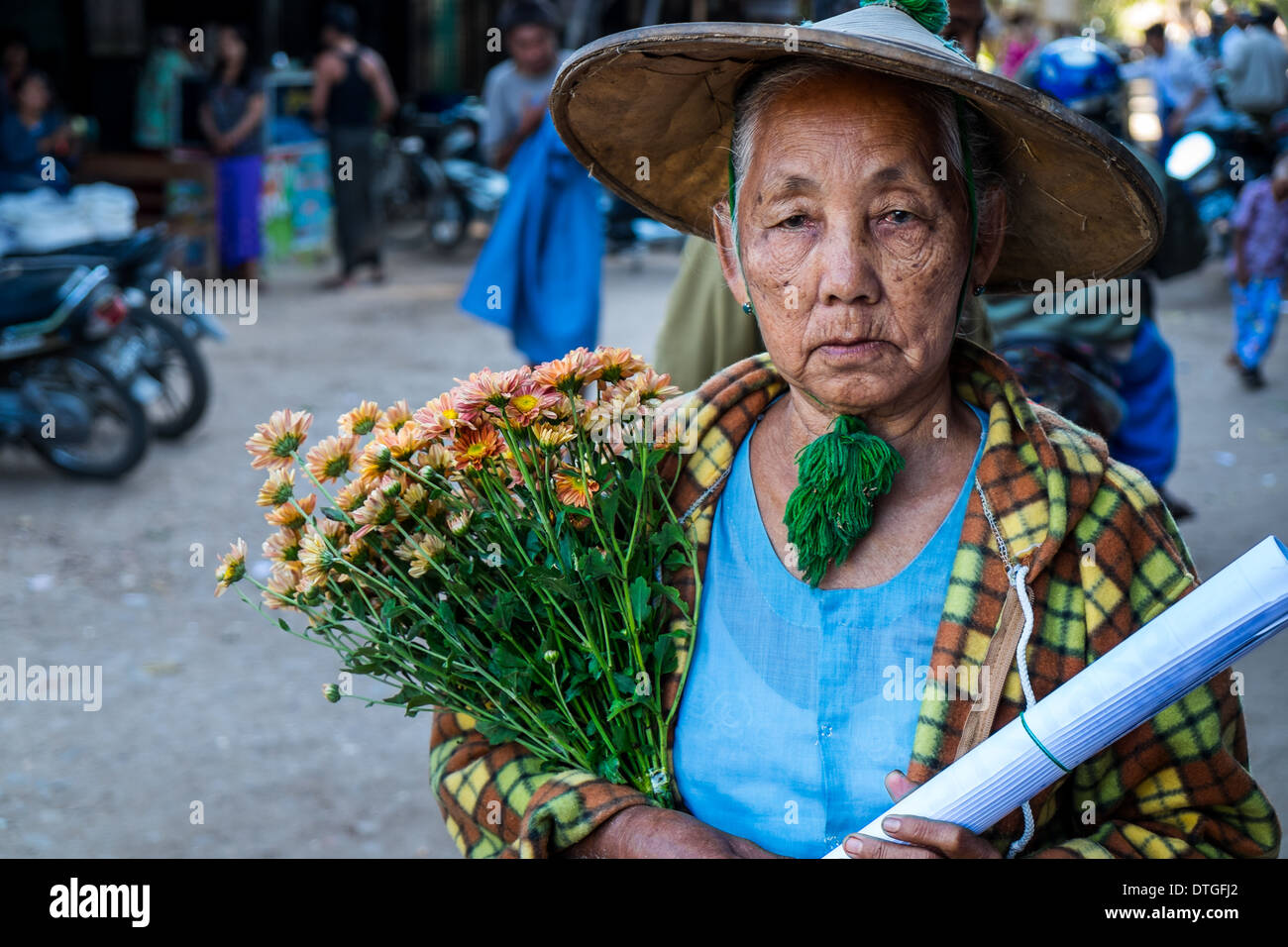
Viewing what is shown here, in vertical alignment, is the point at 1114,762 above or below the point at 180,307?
above

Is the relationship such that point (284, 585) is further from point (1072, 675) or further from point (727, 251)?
point (1072, 675)

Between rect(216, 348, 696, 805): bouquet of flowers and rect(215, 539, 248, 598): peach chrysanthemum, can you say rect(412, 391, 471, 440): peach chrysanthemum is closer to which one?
rect(216, 348, 696, 805): bouquet of flowers

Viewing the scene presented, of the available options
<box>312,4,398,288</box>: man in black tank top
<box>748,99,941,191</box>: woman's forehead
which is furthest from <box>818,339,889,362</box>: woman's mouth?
<box>312,4,398,288</box>: man in black tank top

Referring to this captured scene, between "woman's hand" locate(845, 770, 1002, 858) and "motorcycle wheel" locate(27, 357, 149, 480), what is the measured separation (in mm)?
5766

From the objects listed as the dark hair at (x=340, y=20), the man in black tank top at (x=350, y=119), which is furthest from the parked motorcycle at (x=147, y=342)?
the dark hair at (x=340, y=20)

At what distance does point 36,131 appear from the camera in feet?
32.5

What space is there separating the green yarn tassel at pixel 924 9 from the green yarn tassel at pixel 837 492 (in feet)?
1.66

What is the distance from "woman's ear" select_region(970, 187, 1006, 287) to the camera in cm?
176

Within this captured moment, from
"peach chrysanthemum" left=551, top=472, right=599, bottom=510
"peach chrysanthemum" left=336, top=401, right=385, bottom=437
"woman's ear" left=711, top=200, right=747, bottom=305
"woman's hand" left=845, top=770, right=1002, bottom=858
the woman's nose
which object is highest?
the woman's nose

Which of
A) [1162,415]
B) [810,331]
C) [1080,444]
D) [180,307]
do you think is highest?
[810,331]

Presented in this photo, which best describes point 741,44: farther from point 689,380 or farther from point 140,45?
point 140,45

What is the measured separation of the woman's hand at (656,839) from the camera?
1.56 meters
